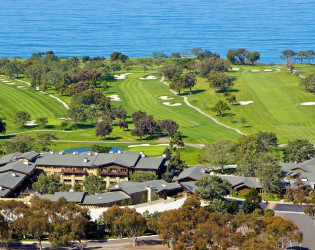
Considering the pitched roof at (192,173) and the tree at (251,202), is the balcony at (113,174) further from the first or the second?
the tree at (251,202)

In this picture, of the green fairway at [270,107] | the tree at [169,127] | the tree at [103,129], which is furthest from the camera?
the green fairway at [270,107]

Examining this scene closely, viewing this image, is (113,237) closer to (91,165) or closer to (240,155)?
(91,165)

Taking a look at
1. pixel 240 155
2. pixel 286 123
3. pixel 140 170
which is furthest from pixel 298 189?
pixel 286 123

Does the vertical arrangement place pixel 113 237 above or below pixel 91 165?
below

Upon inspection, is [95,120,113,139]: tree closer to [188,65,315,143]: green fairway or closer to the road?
[188,65,315,143]: green fairway

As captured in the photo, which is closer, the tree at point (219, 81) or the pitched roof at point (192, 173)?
the pitched roof at point (192, 173)

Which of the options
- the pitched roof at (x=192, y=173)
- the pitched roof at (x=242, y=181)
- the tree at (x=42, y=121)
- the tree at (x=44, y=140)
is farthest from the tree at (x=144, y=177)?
the tree at (x=42, y=121)

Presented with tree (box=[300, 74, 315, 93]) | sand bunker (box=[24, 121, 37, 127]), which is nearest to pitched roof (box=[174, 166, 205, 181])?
sand bunker (box=[24, 121, 37, 127])
